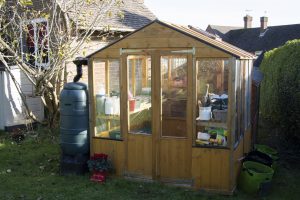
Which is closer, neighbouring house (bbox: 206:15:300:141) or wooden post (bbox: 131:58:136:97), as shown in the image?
wooden post (bbox: 131:58:136:97)

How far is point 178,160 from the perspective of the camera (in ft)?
20.8

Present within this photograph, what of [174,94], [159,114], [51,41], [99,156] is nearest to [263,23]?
[51,41]

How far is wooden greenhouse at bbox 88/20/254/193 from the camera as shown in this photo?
6035 millimetres

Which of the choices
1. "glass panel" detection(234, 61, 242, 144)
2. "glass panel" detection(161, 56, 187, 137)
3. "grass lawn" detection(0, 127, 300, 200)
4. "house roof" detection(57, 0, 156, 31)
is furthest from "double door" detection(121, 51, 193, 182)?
"house roof" detection(57, 0, 156, 31)

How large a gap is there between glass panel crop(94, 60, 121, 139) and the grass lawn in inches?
37.5

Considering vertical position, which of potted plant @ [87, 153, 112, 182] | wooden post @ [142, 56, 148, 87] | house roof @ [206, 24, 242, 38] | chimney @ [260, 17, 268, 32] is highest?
house roof @ [206, 24, 242, 38]

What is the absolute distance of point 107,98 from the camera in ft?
22.4

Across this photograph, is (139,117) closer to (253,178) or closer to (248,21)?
A: (253,178)

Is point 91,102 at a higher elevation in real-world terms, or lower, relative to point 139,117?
higher

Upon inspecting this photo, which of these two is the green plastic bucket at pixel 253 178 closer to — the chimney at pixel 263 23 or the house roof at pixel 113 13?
the house roof at pixel 113 13

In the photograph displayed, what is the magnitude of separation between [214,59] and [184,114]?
109cm

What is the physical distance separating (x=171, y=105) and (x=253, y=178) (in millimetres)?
1932

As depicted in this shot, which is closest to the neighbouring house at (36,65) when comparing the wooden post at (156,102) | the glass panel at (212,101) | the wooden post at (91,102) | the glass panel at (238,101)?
the wooden post at (91,102)

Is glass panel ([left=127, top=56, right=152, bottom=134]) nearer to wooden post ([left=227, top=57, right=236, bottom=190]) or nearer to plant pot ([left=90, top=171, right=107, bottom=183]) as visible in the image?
plant pot ([left=90, top=171, right=107, bottom=183])
